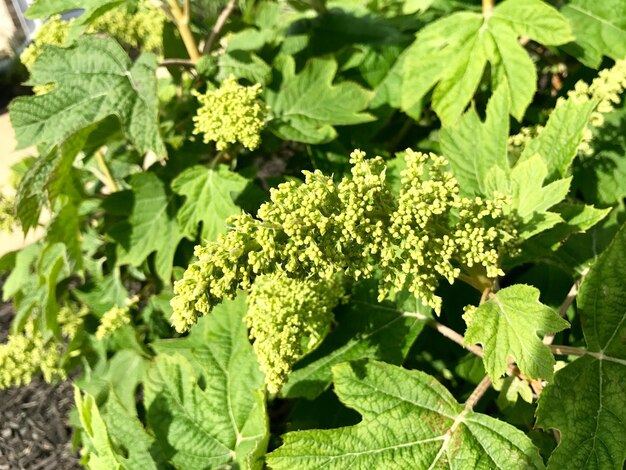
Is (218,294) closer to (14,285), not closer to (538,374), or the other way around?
(538,374)

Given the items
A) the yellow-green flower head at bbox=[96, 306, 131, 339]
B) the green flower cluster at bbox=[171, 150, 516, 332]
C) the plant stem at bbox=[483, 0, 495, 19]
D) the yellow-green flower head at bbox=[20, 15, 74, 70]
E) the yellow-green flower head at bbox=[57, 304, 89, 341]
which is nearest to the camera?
the green flower cluster at bbox=[171, 150, 516, 332]

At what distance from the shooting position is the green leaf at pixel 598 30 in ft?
7.25

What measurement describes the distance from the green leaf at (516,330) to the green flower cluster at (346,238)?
0.45 feet

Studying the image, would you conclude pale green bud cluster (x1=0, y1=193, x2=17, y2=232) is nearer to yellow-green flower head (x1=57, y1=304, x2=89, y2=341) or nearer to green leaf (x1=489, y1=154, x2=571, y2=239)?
yellow-green flower head (x1=57, y1=304, x2=89, y2=341)

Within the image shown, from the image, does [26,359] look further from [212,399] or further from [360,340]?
[360,340]

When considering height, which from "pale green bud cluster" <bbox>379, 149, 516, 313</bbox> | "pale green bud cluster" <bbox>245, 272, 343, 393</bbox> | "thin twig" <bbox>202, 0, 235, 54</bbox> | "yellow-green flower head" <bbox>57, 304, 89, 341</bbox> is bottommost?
"yellow-green flower head" <bbox>57, 304, 89, 341</bbox>

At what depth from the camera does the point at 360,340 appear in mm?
1978

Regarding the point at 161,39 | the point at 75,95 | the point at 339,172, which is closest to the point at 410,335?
the point at 339,172

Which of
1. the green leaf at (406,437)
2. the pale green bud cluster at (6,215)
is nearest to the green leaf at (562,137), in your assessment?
the green leaf at (406,437)

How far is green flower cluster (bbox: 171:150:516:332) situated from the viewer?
47.1 inches

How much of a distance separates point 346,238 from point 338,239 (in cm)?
2

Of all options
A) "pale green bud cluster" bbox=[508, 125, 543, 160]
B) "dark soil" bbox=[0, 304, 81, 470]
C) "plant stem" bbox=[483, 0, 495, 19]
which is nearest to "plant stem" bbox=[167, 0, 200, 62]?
"plant stem" bbox=[483, 0, 495, 19]

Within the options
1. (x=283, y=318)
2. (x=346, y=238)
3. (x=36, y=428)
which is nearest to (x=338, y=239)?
(x=346, y=238)

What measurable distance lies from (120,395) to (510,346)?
169 centimetres
